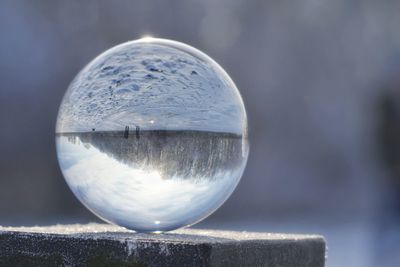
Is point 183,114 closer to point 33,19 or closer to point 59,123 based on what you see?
point 59,123

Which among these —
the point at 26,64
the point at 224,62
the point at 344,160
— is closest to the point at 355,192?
the point at 344,160

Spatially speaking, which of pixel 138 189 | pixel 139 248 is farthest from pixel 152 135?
pixel 139 248

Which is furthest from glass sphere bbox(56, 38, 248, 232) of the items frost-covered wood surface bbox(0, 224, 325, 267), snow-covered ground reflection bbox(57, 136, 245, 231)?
frost-covered wood surface bbox(0, 224, 325, 267)

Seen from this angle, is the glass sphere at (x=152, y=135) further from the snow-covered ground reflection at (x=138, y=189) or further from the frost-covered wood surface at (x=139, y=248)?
the frost-covered wood surface at (x=139, y=248)

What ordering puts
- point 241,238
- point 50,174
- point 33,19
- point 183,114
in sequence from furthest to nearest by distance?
1. point 33,19
2. point 50,174
3. point 241,238
4. point 183,114

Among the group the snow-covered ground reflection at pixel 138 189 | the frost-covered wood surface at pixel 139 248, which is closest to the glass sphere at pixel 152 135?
the snow-covered ground reflection at pixel 138 189

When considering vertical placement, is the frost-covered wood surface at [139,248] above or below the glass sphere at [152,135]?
below

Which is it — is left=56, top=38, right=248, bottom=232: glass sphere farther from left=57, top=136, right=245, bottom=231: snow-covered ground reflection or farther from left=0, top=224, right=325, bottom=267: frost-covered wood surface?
left=0, top=224, right=325, bottom=267: frost-covered wood surface

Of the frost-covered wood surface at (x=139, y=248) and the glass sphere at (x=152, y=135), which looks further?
the glass sphere at (x=152, y=135)

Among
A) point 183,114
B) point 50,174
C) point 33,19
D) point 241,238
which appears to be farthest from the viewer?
point 33,19

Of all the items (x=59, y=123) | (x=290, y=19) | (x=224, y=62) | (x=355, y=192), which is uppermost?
(x=290, y=19)
